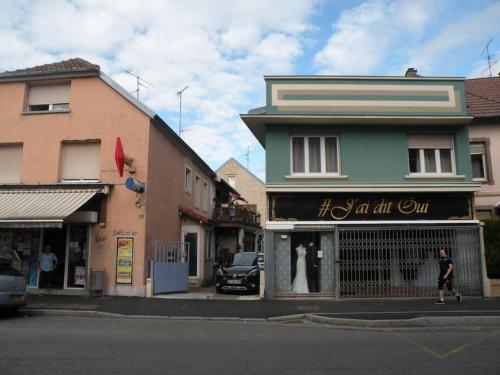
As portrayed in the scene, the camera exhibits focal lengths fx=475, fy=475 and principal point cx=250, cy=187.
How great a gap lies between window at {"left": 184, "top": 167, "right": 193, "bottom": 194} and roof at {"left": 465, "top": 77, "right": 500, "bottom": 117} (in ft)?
43.0

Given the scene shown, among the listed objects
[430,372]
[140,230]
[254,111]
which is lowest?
[430,372]

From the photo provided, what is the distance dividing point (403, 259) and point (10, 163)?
15.2m

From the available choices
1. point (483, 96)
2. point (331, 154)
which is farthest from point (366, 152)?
point (483, 96)

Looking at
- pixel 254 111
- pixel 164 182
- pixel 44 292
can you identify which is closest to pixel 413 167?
pixel 254 111

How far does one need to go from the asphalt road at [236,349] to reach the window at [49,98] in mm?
9913

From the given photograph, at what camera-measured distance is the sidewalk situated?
12.3m

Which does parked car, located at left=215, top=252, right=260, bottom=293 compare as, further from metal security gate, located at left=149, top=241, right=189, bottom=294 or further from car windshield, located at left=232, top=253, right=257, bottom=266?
metal security gate, located at left=149, top=241, right=189, bottom=294

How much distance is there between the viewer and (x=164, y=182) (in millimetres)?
19641

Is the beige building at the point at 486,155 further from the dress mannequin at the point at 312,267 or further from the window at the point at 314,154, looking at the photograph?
the dress mannequin at the point at 312,267

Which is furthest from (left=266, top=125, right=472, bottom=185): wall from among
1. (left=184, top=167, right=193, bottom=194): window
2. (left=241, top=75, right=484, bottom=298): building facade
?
(left=184, top=167, right=193, bottom=194): window

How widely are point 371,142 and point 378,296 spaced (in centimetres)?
545

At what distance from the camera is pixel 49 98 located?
18.7 metres

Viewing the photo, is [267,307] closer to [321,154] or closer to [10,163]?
[321,154]

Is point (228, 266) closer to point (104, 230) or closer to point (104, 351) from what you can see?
point (104, 230)
